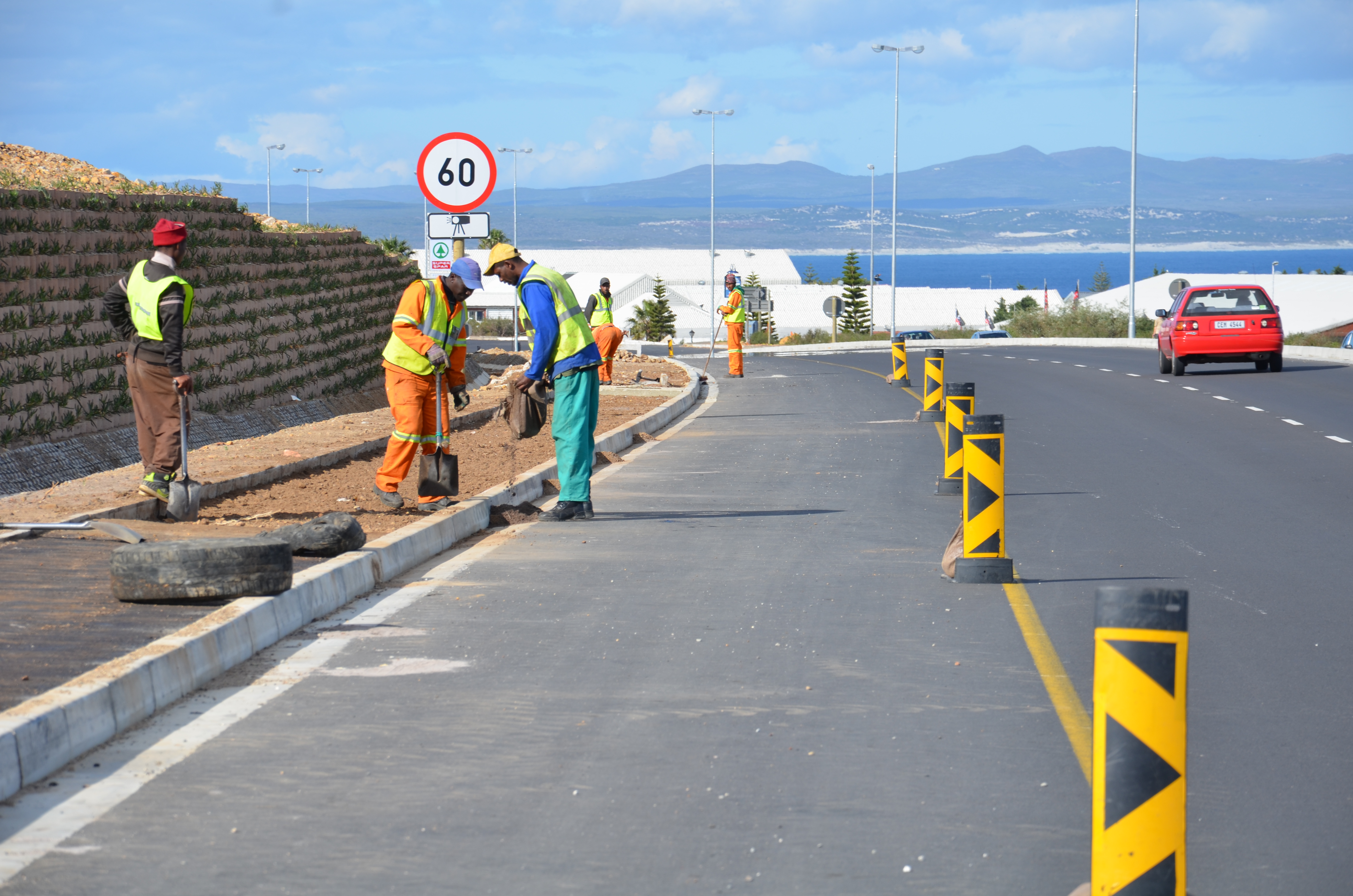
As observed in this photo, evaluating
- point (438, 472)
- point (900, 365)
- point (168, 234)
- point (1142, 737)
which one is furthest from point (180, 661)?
point (900, 365)

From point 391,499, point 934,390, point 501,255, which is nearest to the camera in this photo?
point 501,255

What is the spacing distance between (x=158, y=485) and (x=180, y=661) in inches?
182

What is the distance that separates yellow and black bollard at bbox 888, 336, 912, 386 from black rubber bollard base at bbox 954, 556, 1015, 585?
2156 centimetres

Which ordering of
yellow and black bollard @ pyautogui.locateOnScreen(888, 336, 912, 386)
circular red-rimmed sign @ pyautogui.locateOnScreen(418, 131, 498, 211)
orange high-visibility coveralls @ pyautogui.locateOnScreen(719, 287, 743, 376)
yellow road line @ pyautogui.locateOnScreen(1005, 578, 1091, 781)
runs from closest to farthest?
yellow road line @ pyautogui.locateOnScreen(1005, 578, 1091, 781)
circular red-rimmed sign @ pyautogui.locateOnScreen(418, 131, 498, 211)
yellow and black bollard @ pyautogui.locateOnScreen(888, 336, 912, 386)
orange high-visibility coveralls @ pyautogui.locateOnScreen(719, 287, 743, 376)

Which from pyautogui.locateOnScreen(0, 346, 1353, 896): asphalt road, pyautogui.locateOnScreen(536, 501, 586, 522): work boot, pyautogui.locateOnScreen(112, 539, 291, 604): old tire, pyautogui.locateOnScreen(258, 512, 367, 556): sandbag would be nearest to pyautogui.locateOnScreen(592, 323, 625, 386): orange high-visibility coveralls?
pyautogui.locateOnScreen(536, 501, 586, 522): work boot

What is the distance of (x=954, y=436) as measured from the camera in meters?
12.8

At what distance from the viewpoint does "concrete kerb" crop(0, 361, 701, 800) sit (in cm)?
501

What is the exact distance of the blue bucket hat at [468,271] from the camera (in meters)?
10.8

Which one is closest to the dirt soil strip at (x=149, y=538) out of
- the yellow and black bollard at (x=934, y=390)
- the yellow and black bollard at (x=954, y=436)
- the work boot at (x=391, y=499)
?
the work boot at (x=391, y=499)

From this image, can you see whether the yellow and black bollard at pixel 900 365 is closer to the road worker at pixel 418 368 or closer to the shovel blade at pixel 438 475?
the road worker at pixel 418 368

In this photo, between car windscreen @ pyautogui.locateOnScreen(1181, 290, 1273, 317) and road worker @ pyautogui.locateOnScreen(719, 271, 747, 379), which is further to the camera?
road worker @ pyautogui.locateOnScreen(719, 271, 747, 379)

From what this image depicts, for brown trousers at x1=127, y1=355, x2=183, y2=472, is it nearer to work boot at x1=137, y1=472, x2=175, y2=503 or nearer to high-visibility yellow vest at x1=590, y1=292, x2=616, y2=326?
work boot at x1=137, y1=472, x2=175, y2=503

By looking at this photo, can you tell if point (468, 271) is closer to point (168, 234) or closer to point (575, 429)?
point (575, 429)

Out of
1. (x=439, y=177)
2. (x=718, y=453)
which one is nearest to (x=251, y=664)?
(x=439, y=177)
